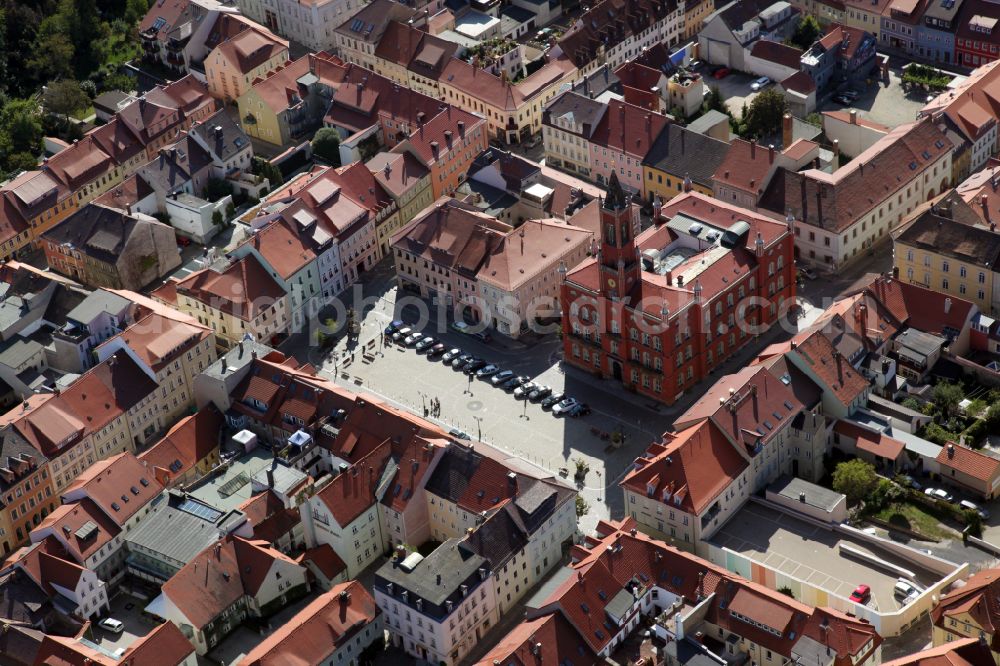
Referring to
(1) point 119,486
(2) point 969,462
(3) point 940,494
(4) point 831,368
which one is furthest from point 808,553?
(1) point 119,486

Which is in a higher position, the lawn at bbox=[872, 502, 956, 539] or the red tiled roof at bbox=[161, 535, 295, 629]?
the red tiled roof at bbox=[161, 535, 295, 629]

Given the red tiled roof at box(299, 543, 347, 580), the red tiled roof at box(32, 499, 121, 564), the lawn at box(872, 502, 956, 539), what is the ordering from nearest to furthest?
the lawn at box(872, 502, 956, 539)
the red tiled roof at box(299, 543, 347, 580)
the red tiled roof at box(32, 499, 121, 564)

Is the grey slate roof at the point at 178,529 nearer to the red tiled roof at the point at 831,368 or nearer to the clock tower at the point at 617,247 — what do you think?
the clock tower at the point at 617,247

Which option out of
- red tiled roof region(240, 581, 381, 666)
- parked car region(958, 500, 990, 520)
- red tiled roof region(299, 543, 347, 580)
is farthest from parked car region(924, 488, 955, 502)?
red tiled roof region(299, 543, 347, 580)

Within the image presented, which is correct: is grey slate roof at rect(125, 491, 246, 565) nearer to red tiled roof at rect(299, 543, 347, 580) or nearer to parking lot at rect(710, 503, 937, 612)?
red tiled roof at rect(299, 543, 347, 580)

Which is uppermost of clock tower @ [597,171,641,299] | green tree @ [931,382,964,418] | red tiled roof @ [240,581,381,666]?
clock tower @ [597,171,641,299]

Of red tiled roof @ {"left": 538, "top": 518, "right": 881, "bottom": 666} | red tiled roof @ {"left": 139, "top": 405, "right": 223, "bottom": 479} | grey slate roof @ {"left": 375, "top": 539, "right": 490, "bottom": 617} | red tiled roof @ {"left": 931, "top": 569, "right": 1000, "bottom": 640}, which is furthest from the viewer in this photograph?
red tiled roof @ {"left": 139, "top": 405, "right": 223, "bottom": 479}

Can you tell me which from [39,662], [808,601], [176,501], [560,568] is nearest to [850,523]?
[808,601]

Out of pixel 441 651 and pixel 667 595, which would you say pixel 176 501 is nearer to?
pixel 441 651
